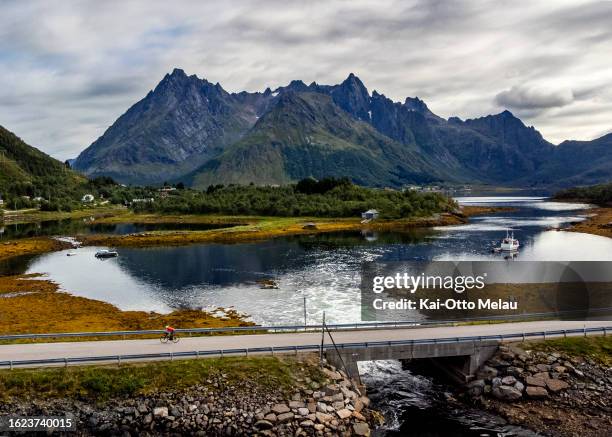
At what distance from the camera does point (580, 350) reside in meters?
43.9

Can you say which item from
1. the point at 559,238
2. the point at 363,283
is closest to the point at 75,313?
the point at 363,283

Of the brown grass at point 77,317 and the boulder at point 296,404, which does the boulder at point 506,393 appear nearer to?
the boulder at point 296,404

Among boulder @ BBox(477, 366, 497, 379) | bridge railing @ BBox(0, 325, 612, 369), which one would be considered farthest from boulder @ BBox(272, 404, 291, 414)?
boulder @ BBox(477, 366, 497, 379)

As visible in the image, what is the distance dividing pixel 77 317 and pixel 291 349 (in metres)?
40.5

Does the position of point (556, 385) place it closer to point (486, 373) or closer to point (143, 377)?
point (486, 373)

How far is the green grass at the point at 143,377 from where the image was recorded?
3641 centimetres

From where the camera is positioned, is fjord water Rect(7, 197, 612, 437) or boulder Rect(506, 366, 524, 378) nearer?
fjord water Rect(7, 197, 612, 437)

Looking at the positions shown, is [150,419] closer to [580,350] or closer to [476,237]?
[580,350]

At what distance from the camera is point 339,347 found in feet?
140

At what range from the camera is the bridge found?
40875mm

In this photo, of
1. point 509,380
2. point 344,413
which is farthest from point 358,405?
point 509,380

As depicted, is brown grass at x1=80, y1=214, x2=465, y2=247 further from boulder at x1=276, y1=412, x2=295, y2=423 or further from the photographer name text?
boulder at x1=276, y1=412, x2=295, y2=423

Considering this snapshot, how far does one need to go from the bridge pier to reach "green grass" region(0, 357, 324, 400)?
3.47 metres

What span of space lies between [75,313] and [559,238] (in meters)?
135
